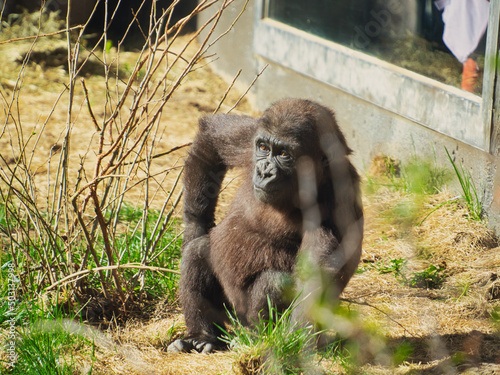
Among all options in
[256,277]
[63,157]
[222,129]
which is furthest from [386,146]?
[63,157]

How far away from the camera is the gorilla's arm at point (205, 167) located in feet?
14.8

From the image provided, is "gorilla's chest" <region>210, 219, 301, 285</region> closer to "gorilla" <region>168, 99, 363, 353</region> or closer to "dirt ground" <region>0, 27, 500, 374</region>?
"gorilla" <region>168, 99, 363, 353</region>

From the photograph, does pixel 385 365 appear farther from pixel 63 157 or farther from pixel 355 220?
pixel 63 157

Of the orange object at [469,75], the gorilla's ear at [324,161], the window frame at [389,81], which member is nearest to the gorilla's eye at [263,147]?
the gorilla's ear at [324,161]

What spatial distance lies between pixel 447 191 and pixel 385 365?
8.73ft

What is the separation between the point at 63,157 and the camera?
13.2 feet

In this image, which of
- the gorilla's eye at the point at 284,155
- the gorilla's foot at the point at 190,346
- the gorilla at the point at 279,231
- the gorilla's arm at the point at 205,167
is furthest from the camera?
the gorilla's arm at the point at 205,167

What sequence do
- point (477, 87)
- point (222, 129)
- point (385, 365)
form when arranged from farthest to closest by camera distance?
point (477, 87)
point (222, 129)
point (385, 365)

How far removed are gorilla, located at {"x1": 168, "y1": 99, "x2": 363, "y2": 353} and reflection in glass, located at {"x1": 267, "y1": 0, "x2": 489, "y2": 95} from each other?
9.51 ft

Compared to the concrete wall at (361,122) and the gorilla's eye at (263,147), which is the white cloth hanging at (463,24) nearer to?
the concrete wall at (361,122)

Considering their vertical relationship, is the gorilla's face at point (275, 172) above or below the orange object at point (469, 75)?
below

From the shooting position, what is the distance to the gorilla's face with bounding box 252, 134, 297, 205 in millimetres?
3836

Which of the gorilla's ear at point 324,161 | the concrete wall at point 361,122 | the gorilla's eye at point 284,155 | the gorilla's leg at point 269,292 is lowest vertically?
the gorilla's leg at point 269,292

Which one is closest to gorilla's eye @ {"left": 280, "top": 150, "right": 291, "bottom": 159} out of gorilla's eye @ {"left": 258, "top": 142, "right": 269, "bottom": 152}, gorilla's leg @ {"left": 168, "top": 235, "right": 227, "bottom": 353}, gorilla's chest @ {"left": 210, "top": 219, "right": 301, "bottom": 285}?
gorilla's eye @ {"left": 258, "top": 142, "right": 269, "bottom": 152}
